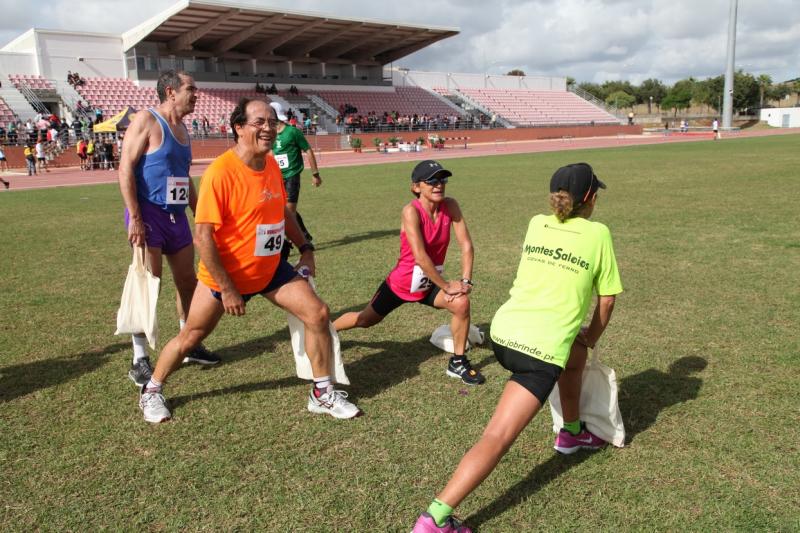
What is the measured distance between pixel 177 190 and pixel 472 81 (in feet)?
218

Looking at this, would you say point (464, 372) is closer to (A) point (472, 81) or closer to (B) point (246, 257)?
(B) point (246, 257)

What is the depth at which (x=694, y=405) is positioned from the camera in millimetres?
4008

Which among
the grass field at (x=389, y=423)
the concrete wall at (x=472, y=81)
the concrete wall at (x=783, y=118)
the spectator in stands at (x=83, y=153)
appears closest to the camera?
the grass field at (x=389, y=423)

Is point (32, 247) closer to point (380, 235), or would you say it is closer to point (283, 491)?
point (380, 235)

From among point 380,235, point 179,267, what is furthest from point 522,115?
point 179,267

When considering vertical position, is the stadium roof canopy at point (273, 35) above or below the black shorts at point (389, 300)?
above

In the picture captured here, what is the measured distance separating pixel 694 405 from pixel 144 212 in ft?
13.2

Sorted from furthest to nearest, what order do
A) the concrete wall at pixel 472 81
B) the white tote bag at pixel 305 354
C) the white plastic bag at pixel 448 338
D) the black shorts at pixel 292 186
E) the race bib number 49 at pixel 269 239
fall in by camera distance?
1. the concrete wall at pixel 472 81
2. the black shorts at pixel 292 186
3. the white plastic bag at pixel 448 338
4. the white tote bag at pixel 305 354
5. the race bib number 49 at pixel 269 239

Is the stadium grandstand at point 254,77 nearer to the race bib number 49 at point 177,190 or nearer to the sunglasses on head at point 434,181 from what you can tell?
the race bib number 49 at point 177,190

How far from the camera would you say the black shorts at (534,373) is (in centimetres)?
283

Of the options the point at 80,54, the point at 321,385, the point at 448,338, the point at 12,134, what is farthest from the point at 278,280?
the point at 80,54

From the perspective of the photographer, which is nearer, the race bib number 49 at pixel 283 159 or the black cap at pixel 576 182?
the black cap at pixel 576 182

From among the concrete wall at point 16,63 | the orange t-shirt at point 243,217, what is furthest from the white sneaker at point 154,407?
the concrete wall at point 16,63

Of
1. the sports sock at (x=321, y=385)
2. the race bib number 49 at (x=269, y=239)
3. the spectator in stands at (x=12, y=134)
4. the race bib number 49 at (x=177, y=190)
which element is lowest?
the sports sock at (x=321, y=385)
